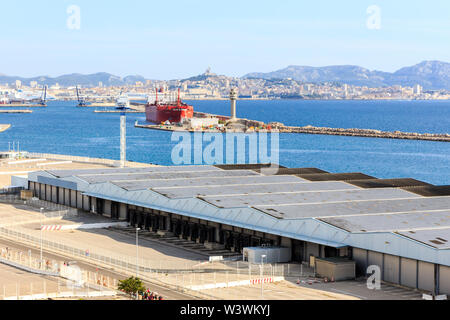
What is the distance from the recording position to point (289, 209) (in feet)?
124

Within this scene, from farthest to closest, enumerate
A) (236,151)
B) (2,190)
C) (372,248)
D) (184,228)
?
(236,151) < (2,190) < (184,228) < (372,248)

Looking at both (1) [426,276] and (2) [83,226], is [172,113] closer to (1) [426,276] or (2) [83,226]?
(2) [83,226]

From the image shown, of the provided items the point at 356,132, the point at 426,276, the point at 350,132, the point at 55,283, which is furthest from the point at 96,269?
the point at 350,132

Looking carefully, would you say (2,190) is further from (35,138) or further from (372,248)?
(35,138)

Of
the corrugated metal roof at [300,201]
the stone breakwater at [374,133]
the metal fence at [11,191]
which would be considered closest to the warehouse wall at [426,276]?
the corrugated metal roof at [300,201]

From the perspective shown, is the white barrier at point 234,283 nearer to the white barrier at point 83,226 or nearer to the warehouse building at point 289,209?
the warehouse building at point 289,209

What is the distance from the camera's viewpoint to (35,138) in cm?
15062

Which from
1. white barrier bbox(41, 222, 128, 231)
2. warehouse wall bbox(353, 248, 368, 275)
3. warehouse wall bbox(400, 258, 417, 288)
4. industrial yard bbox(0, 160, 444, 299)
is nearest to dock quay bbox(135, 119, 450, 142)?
industrial yard bbox(0, 160, 444, 299)

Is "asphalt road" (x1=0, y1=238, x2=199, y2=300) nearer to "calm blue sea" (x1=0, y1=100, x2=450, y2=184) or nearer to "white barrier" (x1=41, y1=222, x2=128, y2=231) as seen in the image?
"white barrier" (x1=41, y1=222, x2=128, y2=231)

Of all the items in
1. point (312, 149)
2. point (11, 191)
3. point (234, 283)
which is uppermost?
point (11, 191)

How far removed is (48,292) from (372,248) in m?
12.9

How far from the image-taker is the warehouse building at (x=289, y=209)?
30.1 meters

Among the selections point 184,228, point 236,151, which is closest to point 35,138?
point 236,151

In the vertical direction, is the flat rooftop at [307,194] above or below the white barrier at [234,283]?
Answer: above
